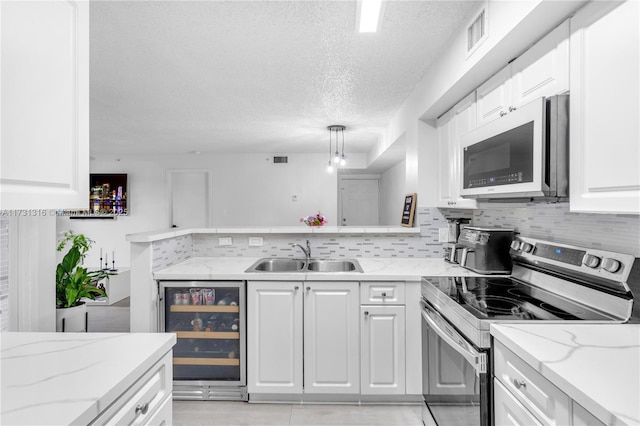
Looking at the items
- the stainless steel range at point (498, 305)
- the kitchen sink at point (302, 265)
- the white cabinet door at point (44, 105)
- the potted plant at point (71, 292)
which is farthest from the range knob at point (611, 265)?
the potted plant at point (71, 292)

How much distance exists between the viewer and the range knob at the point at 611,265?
4.39 ft

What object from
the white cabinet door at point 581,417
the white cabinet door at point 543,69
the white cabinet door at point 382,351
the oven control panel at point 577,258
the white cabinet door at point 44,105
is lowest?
the white cabinet door at point 382,351

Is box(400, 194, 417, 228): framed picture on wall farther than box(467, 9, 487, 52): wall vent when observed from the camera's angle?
Yes

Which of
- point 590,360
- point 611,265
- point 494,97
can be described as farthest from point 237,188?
point 590,360

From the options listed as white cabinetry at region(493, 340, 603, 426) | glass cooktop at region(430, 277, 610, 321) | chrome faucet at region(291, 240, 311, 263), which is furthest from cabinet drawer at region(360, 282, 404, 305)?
white cabinetry at region(493, 340, 603, 426)

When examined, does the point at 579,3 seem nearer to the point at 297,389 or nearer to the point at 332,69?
the point at 332,69

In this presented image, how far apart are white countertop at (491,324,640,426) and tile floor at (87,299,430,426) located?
1253mm

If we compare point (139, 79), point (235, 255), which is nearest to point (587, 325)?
point (235, 255)

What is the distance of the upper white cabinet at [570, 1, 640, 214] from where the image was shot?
1017 millimetres

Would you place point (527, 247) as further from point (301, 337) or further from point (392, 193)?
point (392, 193)

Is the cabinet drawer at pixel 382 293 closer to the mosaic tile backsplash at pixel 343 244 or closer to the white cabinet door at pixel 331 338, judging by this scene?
the white cabinet door at pixel 331 338

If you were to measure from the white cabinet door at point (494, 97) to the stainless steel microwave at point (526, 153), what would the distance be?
13 cm

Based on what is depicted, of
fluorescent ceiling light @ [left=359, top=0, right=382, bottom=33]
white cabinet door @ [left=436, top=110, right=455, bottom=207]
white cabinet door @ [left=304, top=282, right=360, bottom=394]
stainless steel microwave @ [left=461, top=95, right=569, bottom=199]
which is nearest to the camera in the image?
stainless steel microwave @ [left=461, top=95, right=569, bottom=199]

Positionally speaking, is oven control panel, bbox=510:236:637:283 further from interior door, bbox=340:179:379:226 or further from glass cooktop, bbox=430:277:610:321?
interior door, bbox=340:179:379:226
